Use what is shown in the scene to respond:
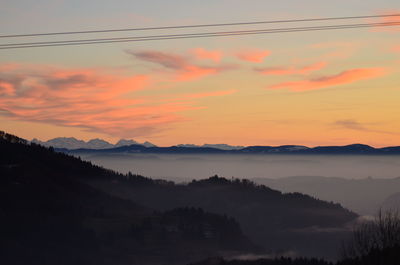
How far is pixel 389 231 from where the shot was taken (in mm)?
173000

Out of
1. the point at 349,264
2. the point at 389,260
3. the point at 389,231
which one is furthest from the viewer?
the point at 349,264

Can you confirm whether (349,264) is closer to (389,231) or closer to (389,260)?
(389,231)

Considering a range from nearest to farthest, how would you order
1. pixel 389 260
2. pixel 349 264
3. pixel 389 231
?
1. pixel 389 260
2. pixel 389 231
3. pixel 349 264

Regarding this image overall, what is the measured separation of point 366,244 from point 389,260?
27.3m

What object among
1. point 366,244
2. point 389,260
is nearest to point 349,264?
point 366,244

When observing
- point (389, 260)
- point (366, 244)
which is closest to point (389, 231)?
point (366, 244)

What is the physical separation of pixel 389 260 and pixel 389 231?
2412 centimetres

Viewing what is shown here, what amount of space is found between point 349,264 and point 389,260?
35.4 meters

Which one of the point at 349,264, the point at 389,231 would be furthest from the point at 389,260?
the point at 349,264

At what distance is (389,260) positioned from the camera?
493ft

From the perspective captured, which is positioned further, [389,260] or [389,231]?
[389,231]

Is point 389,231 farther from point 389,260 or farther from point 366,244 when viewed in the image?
point 389,260

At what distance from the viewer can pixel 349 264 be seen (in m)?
184

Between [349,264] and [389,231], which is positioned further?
[349,264]
